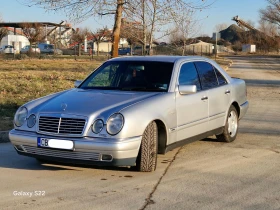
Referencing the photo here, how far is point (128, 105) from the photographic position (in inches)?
219

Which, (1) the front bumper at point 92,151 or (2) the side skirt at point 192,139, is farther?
(2) the side skirt at point 192,139

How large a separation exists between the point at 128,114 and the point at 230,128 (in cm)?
299

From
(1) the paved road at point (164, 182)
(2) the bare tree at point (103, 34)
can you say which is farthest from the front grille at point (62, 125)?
(2) the bare tree at point (103, 34)

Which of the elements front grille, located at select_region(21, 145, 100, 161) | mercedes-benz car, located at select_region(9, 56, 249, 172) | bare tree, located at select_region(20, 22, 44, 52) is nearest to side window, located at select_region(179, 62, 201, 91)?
mercedes-benz car, located at select_region(9, 56, 249, 172)

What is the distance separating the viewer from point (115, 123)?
210 inches

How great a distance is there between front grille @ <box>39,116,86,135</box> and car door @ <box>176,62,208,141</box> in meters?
1.49

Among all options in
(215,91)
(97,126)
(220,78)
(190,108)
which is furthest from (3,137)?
(220,78)

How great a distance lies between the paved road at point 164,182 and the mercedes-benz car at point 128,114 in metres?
0.29

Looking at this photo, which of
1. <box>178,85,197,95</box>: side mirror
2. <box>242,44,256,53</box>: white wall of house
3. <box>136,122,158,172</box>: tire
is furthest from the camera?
<box>242,44,256,53</box>: white wall of house

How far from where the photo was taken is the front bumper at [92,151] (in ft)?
17.2

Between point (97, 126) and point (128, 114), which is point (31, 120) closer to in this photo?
point (97, 126)

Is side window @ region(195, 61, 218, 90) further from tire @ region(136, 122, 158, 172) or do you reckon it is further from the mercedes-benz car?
tire @ region(136, 122, 158, 172)

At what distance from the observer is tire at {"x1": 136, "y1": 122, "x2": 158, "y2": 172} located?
5.60 m

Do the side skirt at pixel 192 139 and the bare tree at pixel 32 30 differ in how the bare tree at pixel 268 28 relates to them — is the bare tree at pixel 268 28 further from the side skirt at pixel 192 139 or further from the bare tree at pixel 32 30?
the side skirt at pixel 192 139
